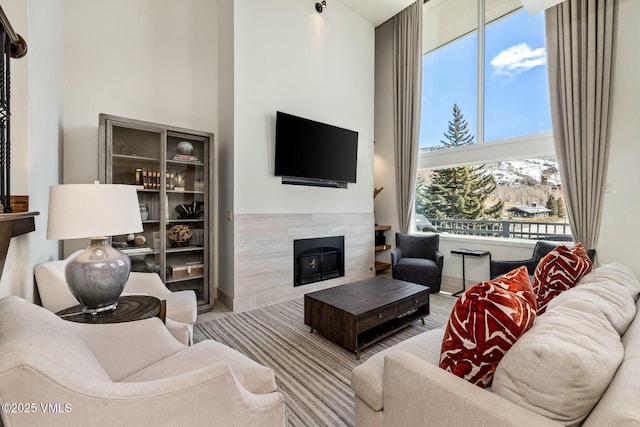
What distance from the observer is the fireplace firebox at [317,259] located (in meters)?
3.87

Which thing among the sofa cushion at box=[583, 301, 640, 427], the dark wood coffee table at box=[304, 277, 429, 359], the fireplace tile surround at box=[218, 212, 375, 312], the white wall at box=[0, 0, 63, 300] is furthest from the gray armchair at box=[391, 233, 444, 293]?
the white wall at box=[0, 0, 63, 300]

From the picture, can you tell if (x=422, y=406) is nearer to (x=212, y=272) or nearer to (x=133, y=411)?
(x=133, y=411)

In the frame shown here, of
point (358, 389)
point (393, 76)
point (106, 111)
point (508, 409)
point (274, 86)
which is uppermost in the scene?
point (393, 76)

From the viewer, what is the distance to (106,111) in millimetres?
3008

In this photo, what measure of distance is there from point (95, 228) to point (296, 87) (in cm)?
312

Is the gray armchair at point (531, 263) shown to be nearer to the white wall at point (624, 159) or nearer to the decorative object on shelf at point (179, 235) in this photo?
the white wall at point (624, 159)

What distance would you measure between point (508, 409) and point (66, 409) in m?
1.22

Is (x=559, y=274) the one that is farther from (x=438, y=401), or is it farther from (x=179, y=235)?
(x=179, y=235)

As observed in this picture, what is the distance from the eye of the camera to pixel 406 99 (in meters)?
4.85

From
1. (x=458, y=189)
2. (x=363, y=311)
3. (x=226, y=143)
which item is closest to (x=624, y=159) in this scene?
(x=458, y=189)

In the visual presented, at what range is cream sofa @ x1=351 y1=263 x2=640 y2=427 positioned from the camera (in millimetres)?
765

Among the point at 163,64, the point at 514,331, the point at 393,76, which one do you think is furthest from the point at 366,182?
the point at 514,331

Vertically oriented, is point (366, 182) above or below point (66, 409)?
above

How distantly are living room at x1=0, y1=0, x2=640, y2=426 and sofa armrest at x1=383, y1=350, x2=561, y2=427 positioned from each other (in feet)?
8.03
